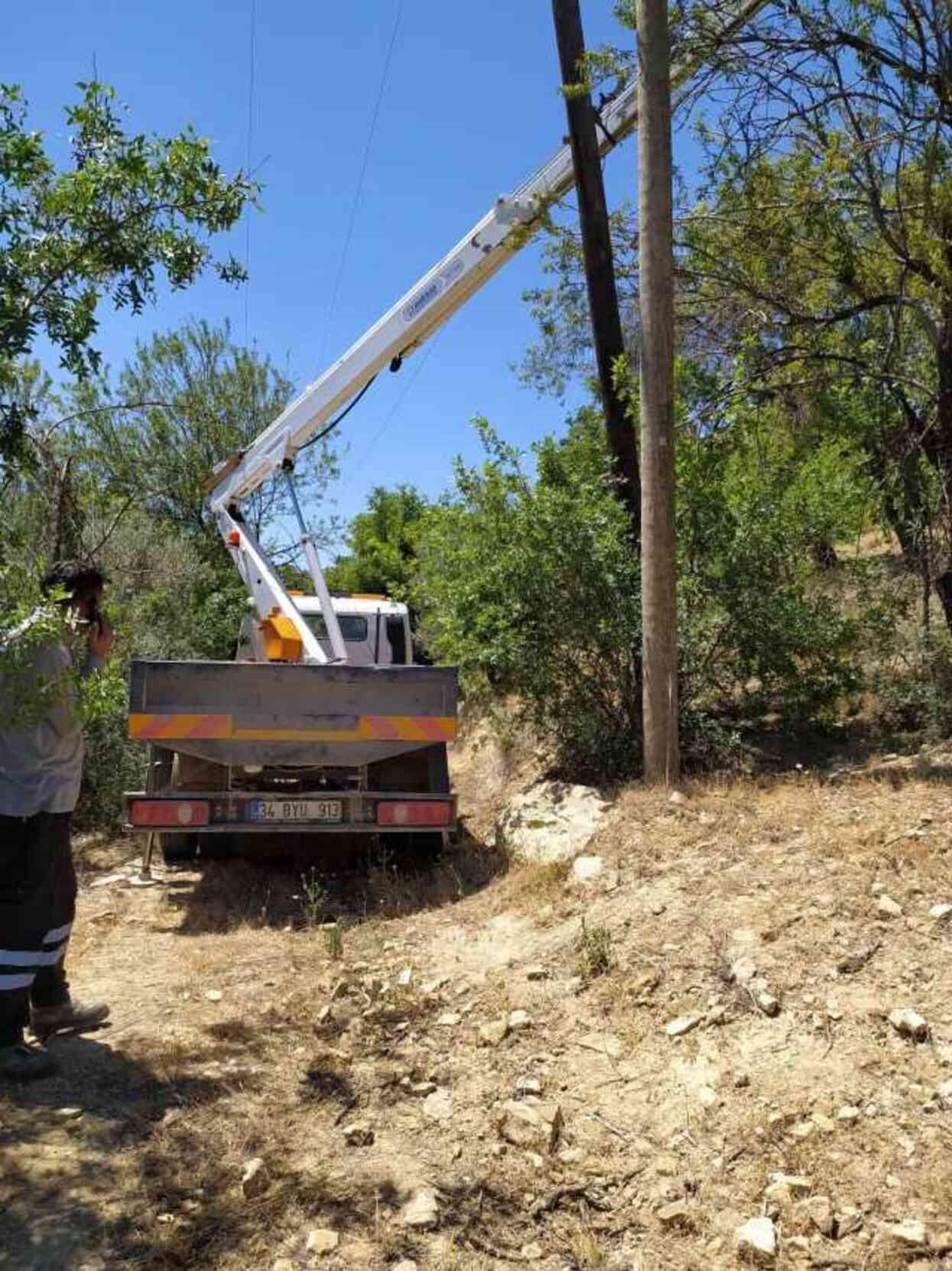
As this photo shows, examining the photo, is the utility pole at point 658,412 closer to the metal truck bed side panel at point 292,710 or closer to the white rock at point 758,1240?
the metal truck bed side panel at point 292,710

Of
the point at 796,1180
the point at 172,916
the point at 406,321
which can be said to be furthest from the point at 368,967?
the point at 406,321

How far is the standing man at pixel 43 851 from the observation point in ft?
13.1

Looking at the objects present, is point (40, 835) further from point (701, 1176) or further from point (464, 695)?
point (464, 695)

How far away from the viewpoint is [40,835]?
4.18 metres

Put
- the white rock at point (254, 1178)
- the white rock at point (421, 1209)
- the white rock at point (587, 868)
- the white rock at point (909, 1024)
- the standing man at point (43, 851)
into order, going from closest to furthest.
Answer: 1. the white rock at point (421, 1209)
2. the white rock at point (254, 1178)
3. the white rock at point (909, 1024)
4. the standing man at point (43, 851)
5. the white rock at point (587, 868)

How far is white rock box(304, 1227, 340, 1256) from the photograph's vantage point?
9.78 feet

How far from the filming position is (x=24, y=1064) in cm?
394

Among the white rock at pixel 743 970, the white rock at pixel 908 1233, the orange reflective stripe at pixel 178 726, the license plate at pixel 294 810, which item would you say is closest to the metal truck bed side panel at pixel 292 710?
the orange reflective stripe at pixel 178 726

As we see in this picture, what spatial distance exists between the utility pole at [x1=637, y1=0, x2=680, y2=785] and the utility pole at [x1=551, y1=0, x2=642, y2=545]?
1340mm

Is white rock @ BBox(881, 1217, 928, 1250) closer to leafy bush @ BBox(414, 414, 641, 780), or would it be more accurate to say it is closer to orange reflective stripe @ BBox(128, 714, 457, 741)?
orange reflective stripe @ BBox(128, 714, 457, 741)

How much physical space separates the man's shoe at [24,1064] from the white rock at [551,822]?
3338 mm

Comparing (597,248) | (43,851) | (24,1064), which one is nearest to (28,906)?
(43,851)

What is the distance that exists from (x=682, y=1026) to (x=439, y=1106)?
3.32 ft

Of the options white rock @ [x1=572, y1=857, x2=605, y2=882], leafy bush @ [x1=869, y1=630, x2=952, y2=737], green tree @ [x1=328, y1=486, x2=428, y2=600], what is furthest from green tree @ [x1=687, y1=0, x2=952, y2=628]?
green tree @ [x1=328, y1=486, x2=428, y2=600]
